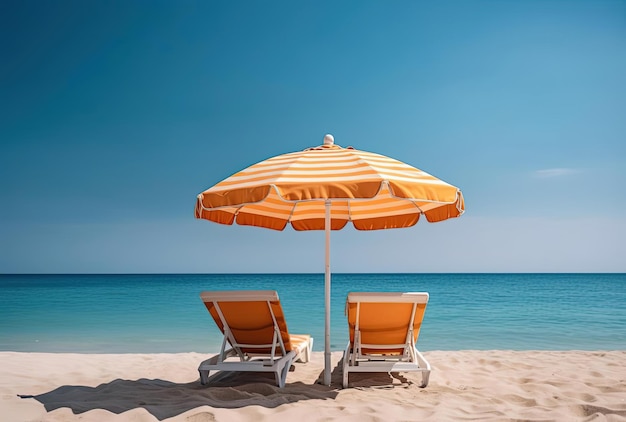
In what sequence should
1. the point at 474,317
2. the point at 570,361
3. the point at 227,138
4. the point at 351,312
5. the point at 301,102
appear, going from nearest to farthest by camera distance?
the point at 351,312, the point at 570,361, the point at 474,317, the point at 301,102, the point at 227,138

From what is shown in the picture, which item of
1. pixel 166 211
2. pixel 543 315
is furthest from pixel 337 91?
pixel 166 211

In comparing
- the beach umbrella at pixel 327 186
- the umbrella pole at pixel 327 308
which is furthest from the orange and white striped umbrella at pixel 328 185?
the umbrella pole at pixel 327 308

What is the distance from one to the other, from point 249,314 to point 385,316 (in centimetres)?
119

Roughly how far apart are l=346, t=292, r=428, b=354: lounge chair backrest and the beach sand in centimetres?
42

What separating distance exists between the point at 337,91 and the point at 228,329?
1339 centimetres

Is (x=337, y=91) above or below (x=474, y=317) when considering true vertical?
above

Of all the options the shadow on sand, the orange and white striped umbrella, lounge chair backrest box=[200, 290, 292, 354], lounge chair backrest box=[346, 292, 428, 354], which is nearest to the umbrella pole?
the shadow on sand

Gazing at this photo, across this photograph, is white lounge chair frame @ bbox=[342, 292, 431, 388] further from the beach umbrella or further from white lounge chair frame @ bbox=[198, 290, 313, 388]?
white lounge chair frame @ bbox=[198, 290, 313, 388]

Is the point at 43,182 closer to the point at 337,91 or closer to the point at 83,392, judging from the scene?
the point at 337,91

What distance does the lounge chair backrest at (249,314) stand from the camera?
3.93 metres

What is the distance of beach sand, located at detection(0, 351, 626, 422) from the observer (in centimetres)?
321

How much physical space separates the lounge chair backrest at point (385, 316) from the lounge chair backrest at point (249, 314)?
24.7 inches

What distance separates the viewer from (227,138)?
20656 millimetres

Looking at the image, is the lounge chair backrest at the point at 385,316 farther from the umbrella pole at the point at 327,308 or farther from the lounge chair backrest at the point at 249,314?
the lounge chair backrest at the point at 249,314
